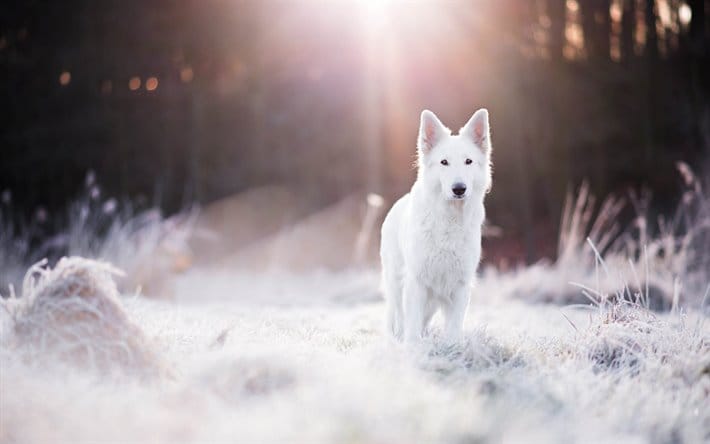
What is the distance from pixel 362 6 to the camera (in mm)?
13055

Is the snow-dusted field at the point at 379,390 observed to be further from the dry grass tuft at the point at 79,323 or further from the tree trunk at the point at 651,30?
the tree trunk at the point at 651,30

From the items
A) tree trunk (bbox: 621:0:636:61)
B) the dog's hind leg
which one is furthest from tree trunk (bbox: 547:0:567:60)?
the dog's hind leg

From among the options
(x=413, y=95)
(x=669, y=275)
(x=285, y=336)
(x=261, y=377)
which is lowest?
(x=669, y=275)

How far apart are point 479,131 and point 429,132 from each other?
12.9 inches

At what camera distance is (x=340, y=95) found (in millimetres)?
13969

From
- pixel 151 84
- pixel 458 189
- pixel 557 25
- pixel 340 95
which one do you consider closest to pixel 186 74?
pixel 151 84

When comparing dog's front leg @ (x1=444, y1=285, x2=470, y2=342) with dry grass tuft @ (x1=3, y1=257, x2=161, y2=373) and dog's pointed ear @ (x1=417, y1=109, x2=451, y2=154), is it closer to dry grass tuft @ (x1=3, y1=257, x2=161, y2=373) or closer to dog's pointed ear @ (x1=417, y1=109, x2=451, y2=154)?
dog's pointed ear @ (x1=417, y1=109, x2=451, y2=154)

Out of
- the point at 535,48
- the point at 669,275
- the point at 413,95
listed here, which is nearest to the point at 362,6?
the point at 413,95

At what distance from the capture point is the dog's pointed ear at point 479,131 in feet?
13.2

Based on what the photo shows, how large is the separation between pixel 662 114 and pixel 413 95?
4.90 m

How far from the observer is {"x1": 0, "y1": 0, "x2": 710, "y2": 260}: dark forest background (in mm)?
11789

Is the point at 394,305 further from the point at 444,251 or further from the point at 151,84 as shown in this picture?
the point at 151,84

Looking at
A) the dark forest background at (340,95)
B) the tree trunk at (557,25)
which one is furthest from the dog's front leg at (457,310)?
the tree trunk at (557,25)

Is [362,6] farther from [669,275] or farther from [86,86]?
[669,275]
